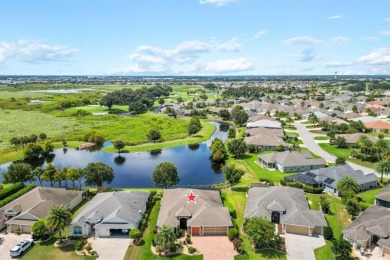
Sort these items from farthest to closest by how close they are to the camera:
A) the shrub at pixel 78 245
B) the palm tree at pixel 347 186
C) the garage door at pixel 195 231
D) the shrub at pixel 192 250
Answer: the palm tree at pixel 347 186, the garage door at pixel 195 231, the shrub at pixel 78 245, the shrub at pixel 192 250

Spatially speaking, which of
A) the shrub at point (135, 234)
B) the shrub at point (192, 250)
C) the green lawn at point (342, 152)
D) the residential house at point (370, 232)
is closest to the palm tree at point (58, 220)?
the shrub at point (135, 234)

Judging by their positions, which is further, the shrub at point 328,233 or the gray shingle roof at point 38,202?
the gray shingle roof at point 38,202

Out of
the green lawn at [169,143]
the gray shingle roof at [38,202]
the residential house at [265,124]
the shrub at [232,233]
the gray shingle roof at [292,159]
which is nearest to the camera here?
the shrub at [232,233]

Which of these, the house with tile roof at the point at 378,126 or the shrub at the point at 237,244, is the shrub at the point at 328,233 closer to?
the shrub at the point at 237,244

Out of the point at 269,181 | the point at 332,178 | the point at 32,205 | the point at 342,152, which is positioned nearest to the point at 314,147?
the point at 342,152

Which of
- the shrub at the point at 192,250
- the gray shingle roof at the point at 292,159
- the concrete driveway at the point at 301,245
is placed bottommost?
the concrete driveway at the point at 301,245

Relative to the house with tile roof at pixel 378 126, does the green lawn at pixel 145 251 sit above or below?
below
